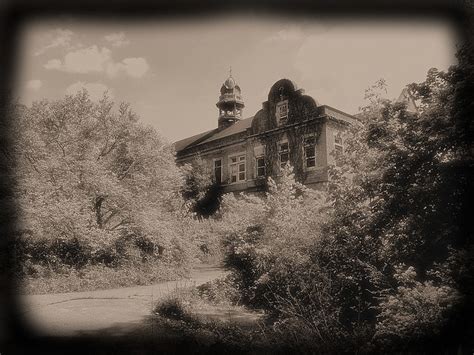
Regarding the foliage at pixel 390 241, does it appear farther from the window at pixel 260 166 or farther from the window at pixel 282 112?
the window at pixel 260 166

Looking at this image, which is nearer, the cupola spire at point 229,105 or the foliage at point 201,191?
the foliage at point 201,191

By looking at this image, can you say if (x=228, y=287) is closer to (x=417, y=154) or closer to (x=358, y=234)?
(x=358, y=234)

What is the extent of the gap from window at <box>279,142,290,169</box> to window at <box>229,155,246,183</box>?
2.45 meters

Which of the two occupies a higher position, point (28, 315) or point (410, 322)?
point (410, 322)

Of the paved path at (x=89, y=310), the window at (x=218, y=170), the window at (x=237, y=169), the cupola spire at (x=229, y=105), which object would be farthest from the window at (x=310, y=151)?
the paved path at (x=89, y=310)

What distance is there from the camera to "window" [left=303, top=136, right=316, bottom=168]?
52.5 ft

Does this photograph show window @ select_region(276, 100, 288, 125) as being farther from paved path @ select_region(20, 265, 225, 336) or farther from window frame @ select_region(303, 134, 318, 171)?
paved path @ select_region(20, 265, 225, 336)

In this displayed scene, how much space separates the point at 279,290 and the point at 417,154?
3800mm

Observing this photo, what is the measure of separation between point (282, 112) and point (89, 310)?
13351mm

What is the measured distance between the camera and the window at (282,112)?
1744 centimetres

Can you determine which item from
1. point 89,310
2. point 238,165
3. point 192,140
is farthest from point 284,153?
point 89,310

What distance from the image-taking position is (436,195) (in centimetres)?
487

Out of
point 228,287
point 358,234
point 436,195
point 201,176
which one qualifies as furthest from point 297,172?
point 436,195

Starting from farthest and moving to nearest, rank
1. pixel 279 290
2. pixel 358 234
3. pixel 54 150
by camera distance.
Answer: pixel 54 150 → pixel 279 290 → pixel 358 234
